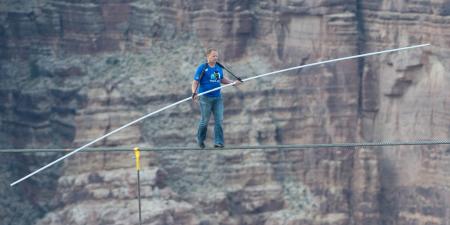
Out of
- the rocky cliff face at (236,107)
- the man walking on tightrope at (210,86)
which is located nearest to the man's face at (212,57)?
the man walking on tightrope at (210,86)

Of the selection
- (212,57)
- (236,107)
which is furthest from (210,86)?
(236,107)

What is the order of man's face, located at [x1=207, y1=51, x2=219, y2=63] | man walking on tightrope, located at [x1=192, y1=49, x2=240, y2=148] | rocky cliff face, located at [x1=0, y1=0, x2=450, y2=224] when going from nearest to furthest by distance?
man's face, located at [x1=207, y1=51, x2=219, y2=63] < man walking on tightrope, located at [x1=192, y1=49, x2=240, y2=148] < rocky cliff face, located at [x1=0, y1=0, x2=450, y2=224]

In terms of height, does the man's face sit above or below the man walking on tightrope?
above

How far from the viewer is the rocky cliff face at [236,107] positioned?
5103 cm

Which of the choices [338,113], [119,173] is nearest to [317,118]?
[338,113]

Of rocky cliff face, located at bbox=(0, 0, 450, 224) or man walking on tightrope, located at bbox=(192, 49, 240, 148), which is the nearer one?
man walking on tightrope, located at bbox=(192, 49, 240, 148)

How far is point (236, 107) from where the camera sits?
52.8 m

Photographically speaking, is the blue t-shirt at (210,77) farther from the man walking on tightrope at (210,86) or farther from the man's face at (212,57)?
the man's face at (212,57)

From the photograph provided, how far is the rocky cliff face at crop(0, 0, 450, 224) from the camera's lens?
51031 millimetres

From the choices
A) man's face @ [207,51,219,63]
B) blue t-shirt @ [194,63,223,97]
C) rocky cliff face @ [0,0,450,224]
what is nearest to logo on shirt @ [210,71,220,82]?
blue t-shirt @ [194,63,223,97]

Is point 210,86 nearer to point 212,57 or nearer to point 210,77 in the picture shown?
point 210,77

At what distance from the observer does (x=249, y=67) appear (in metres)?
52.7

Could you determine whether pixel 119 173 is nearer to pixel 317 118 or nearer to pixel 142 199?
pixel 142 199

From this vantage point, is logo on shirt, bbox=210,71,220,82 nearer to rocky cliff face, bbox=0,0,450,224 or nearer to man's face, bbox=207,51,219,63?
man's face, bbox=207,51,219,63
